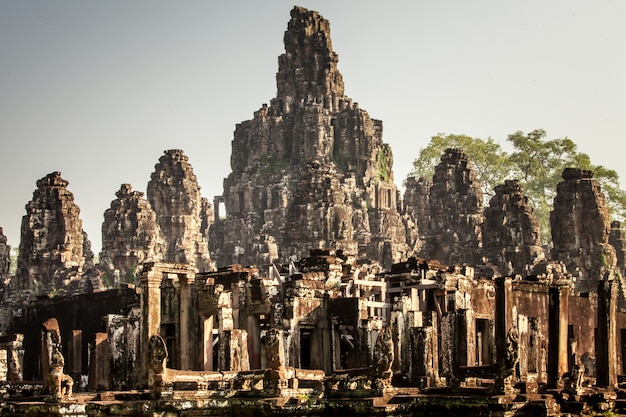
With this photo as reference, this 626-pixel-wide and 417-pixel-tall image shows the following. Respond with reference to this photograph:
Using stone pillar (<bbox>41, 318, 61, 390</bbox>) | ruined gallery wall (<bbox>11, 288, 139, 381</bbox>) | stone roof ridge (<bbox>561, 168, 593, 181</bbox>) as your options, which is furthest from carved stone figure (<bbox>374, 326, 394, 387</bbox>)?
stone roof ridge (<bbox>561, 168, 593, 181</bbox>)

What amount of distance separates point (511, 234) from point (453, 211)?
5.91m

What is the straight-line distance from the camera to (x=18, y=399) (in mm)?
34750

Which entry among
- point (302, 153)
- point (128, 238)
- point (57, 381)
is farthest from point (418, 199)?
point (57, 381)

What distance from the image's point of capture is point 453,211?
7331cm

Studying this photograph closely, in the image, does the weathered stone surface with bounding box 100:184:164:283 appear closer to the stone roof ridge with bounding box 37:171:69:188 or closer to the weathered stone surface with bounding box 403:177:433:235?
the stone roof ridge with bounding box 37:171:69:188

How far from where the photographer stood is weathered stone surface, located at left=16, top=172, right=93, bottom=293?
6444cm

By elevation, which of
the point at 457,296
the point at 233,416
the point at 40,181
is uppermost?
the point at 40,181

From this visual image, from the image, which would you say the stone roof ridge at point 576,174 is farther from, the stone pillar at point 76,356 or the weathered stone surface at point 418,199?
the stone pillar at point 76,356

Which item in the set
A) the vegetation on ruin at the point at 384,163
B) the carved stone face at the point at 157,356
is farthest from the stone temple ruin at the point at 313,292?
the vegetation on ruin at the point at 384,163

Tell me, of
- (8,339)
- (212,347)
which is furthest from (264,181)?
(212,347)

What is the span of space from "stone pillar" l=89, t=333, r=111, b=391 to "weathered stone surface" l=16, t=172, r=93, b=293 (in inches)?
830

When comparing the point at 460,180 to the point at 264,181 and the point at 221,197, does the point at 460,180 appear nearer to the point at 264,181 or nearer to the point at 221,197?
the point at 264,181

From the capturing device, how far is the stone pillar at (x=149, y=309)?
39125mm

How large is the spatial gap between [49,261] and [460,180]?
24359mm
